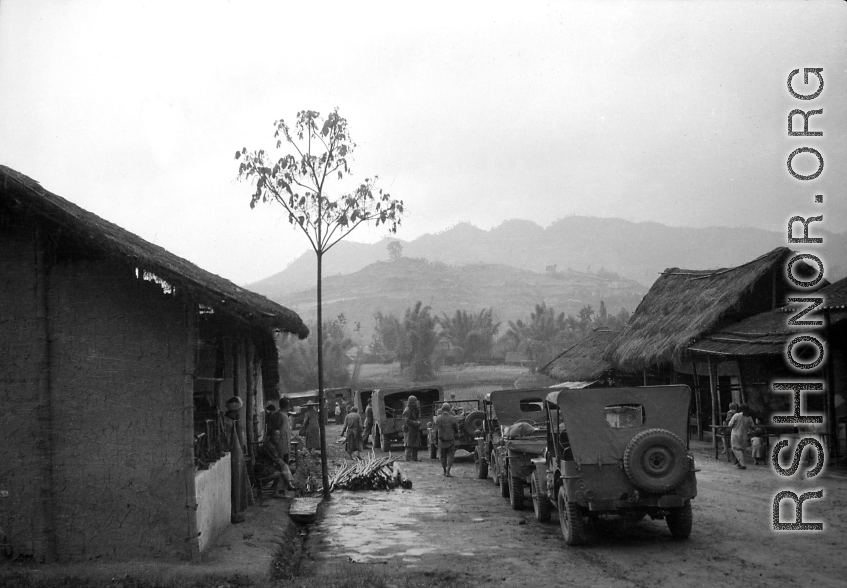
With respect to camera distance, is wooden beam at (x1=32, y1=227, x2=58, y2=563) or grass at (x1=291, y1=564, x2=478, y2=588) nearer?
grass at (x1=291, y1=564, x2=478, y2=588)

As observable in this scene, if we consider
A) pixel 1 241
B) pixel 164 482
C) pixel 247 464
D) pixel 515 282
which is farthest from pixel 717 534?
pixel 515 282

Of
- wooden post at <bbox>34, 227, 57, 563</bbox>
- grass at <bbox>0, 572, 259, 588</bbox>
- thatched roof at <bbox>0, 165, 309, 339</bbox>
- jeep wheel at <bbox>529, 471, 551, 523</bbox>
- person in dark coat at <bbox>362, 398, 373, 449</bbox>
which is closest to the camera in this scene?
grass at <bbox>0, 572, 259, 588</bbox>

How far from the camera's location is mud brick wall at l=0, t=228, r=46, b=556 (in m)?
7.89

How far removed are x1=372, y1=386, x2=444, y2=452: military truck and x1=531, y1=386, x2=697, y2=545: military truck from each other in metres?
13.5

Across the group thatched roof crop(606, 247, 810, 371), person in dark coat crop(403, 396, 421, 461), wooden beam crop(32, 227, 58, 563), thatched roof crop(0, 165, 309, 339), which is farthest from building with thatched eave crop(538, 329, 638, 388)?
wooden beam crop(32, 227, 58, 563)

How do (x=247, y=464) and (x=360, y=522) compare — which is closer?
(x=360, y=522)

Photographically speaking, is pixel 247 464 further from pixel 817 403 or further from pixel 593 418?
pixel 817 403

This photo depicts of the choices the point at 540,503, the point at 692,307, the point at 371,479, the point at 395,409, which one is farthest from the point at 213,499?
the point at 692,307

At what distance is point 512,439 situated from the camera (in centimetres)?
1318

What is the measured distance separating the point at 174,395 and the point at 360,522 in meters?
4.81

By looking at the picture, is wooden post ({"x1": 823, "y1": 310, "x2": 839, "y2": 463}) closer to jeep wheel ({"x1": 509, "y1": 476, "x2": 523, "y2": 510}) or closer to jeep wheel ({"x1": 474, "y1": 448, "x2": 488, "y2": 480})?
jeep wheel ({"x1": 474, "y1": 448, "x2": 488, "y2": 480})

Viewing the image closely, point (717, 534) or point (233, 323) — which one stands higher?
point (233, 323)

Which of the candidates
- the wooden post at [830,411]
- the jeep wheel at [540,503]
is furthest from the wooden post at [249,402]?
the wooden post at [830,411]

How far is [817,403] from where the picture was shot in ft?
60.9
